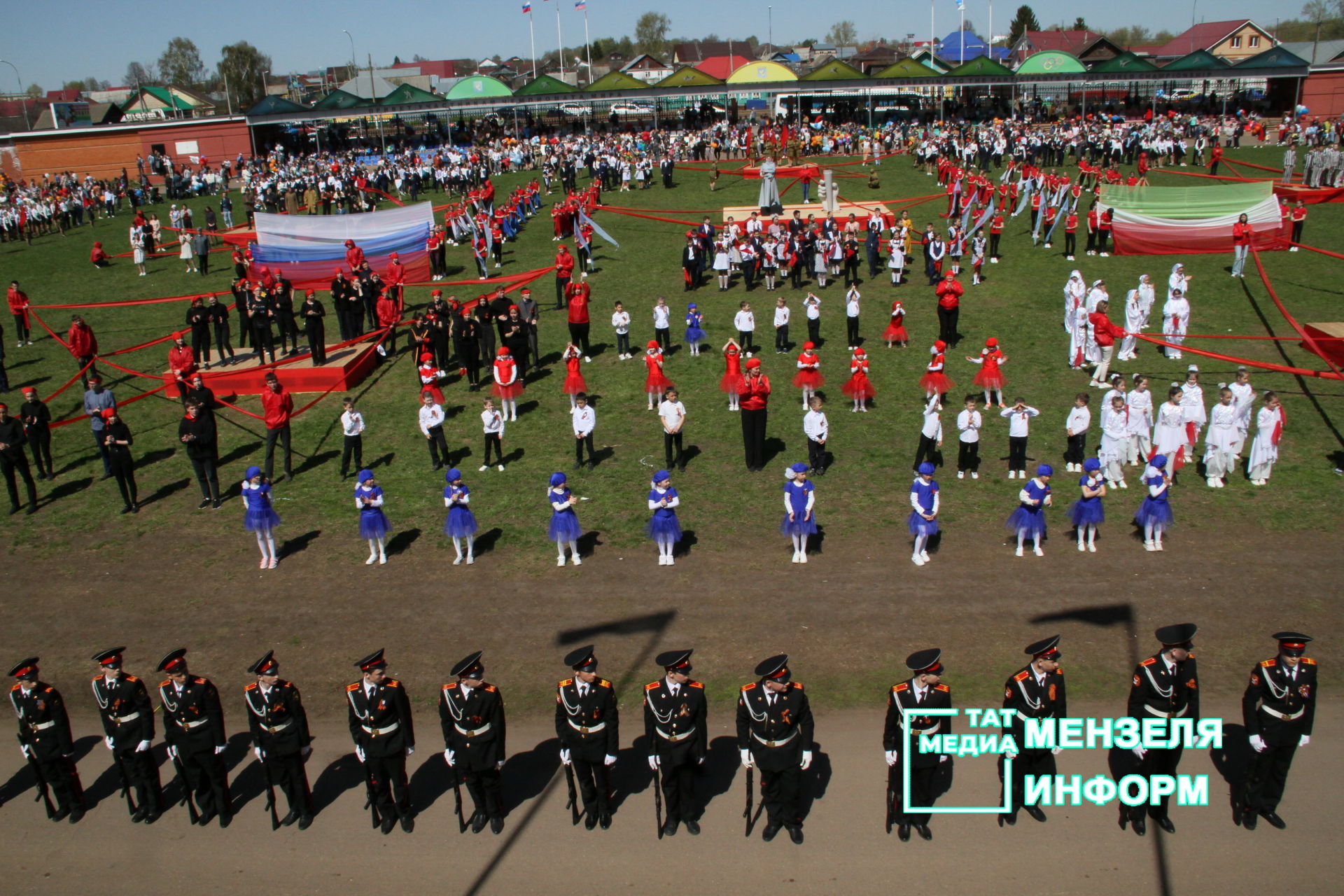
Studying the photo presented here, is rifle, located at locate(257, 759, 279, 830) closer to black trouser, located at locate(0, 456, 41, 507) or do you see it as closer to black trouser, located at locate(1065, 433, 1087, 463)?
black trouser, located at locate(0, 456, 41, 507)

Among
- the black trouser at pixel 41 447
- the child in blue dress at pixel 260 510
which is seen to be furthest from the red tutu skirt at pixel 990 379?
the black trouser at pixel 41 447

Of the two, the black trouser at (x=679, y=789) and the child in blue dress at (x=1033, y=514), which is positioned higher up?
the child in blue dress at (x=1033, y=514)

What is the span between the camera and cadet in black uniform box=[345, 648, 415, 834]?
24.4 feet

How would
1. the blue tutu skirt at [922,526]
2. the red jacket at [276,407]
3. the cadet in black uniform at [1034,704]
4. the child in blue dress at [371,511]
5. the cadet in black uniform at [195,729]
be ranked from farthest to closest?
the red jacket at [276,407] → the child in blue dress at [371,511] → the blue tutu skirt at [922,526] → the cadet in black uniform at [195,729] → the cadet in black uniform at [1034,704]

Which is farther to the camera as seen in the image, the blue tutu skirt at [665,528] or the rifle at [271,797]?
the blue tutu skirt at [665,528]

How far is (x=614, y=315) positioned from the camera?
19.5m

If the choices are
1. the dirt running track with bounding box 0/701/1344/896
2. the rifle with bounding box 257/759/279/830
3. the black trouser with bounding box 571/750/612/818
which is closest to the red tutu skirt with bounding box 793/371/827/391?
the dirt running track with bounding box 0/701/1344/896

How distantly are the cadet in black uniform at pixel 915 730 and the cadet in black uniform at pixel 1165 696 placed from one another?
5.09 ft

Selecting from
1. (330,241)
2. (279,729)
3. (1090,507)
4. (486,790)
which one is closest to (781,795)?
(486,790)

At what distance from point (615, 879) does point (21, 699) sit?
5112mm

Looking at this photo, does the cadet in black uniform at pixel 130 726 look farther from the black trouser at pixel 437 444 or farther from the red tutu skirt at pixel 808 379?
the red tutu skirt at pixel 808 379

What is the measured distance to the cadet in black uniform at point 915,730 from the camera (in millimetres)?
7074

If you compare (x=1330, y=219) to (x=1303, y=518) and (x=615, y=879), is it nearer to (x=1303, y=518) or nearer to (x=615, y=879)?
(x=1303, y=518)

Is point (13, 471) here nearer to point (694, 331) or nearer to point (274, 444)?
point (274, 444)
